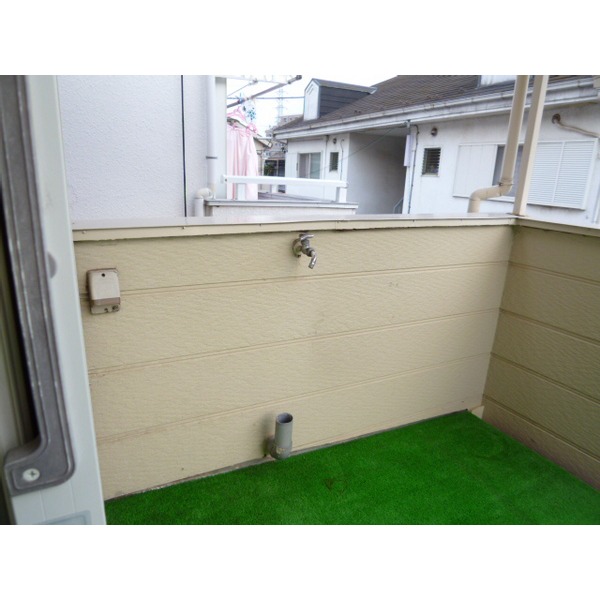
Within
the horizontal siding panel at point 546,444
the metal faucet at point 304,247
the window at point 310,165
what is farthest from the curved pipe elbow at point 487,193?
the window at point 310,165

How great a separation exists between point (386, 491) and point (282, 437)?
0.55m

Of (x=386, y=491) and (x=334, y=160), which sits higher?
(x=334, y=160)

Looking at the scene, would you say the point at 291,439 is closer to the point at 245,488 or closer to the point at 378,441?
the point at 245,488

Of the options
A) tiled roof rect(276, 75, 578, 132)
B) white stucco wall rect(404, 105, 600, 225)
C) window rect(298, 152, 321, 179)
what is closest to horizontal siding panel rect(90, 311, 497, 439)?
white stucco wall rect(404, 105, 600, 225)

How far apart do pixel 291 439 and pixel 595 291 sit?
1.64 metres

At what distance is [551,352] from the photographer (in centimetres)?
231

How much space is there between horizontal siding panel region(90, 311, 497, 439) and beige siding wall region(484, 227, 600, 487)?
0.20 metres

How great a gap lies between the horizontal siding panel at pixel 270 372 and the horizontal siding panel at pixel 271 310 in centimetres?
6

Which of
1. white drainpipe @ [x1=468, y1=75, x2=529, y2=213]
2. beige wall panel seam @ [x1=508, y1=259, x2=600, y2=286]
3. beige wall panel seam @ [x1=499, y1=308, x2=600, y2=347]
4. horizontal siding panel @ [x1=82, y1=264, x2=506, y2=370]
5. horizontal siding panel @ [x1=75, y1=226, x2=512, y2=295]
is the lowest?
beige wall panel seam @ [x1=499, y1=308, x2=600, y2=347]

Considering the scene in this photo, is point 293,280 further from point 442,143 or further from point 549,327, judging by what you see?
point 442,143

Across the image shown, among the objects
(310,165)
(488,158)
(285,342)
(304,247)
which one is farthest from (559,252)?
(310,165)

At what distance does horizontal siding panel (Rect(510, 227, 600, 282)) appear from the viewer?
6.83 feet

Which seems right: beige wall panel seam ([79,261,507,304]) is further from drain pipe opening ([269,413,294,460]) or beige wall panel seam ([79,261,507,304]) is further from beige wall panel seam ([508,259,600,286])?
drain pipe opening ([269,413,294,460])

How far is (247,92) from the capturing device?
5629 mm
